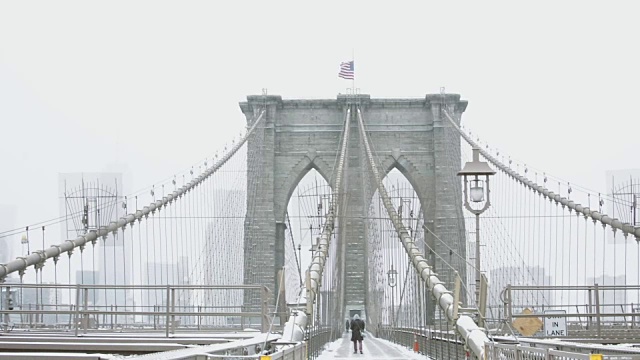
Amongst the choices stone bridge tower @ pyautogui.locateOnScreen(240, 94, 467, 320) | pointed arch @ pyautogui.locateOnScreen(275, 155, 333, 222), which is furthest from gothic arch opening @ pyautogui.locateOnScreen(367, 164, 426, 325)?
pointed arch @ pyautogui.locateOnScreen(275, 155, 333, 222)

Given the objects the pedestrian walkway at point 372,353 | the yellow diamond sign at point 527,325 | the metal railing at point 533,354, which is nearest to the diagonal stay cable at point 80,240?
the pedestrian walkway at point 372,353

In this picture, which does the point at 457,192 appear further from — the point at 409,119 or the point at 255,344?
the point at 255,344

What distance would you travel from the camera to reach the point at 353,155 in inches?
2191

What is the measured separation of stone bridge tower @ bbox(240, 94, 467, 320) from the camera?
177 ft

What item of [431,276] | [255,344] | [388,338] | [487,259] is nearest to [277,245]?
[388,338]

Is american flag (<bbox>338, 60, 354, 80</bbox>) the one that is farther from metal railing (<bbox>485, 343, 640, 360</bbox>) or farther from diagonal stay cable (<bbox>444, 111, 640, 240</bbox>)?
metal railing (<bbox>485, 343, 640, 360</bbox>)

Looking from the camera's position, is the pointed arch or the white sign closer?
the white sign

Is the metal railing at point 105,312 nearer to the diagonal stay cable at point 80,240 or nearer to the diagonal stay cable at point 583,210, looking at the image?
the diagonal stay cable at point 80,240

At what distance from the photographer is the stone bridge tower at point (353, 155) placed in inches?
2119

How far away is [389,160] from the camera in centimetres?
5522

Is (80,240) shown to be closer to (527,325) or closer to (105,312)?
(105,312)

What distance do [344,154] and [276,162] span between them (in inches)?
220

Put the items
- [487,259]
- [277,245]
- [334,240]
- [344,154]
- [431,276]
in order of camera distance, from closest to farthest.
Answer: [431,276] → [334,240] → [487,259] → [344,154] → [277,245]

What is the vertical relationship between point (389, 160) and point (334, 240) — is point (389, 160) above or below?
above
